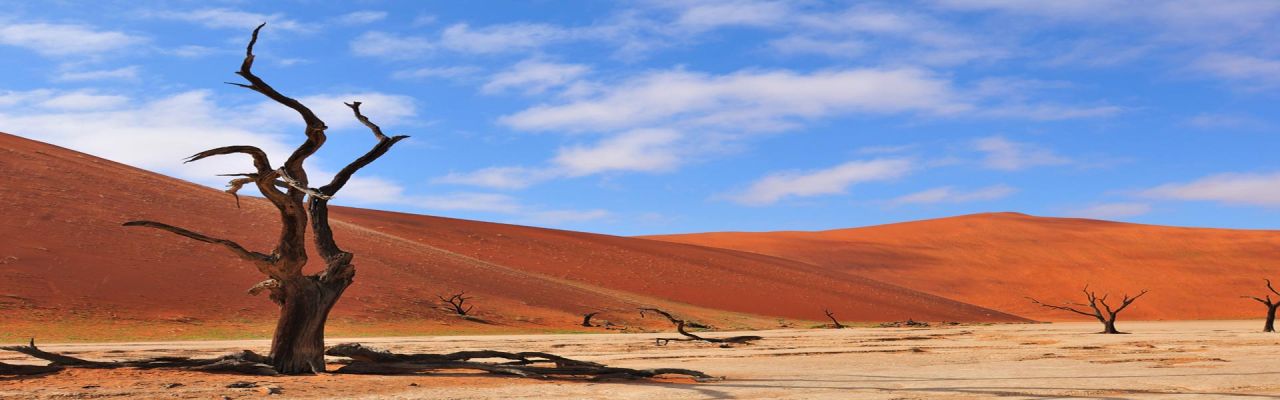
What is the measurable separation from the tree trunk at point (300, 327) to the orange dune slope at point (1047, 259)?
59.1 metres

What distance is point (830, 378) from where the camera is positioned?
14.9 m

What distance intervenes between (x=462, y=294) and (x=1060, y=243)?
66.6 metres

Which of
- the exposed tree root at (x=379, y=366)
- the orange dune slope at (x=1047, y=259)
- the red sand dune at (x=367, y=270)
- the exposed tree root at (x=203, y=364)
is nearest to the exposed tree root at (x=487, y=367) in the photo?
the exposed tree root at (x=379, y=366)

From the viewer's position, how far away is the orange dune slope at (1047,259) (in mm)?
74375

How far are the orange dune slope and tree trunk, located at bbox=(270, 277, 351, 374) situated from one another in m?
59.1

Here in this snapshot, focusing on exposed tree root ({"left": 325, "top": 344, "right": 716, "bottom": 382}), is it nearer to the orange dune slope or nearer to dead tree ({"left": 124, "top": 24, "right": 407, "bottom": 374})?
dead tree ({"left": 124, "top": 24, "right": 407, "bottom": 374})

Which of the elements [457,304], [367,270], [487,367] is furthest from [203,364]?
[367,270]

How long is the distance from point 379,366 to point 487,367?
1419 millimetres

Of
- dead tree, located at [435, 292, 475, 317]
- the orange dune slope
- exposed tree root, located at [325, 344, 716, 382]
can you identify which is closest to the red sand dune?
dead tree, located at [435, 292, 475, 317]

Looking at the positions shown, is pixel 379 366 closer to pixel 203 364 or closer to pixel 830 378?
pixel 203 364

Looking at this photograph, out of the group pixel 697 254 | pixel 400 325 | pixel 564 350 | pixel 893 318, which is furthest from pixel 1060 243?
pixel 564 350

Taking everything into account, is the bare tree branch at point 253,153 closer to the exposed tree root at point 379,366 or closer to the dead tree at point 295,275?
the dead tree at point 295,275

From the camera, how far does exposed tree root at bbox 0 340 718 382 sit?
13648mm

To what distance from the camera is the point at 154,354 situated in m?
21.0
